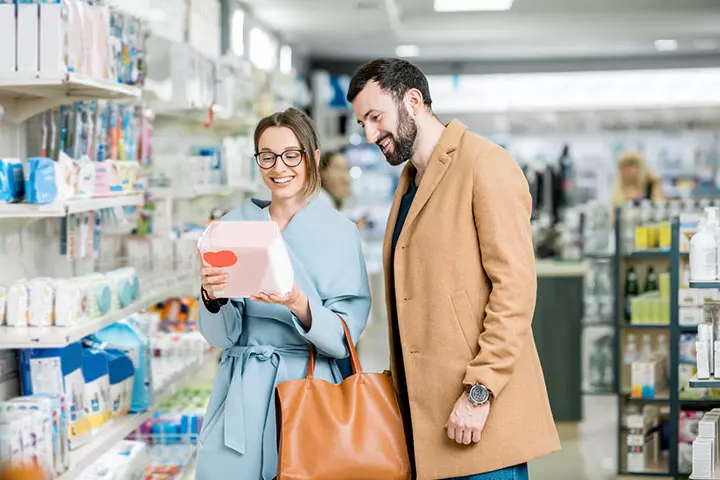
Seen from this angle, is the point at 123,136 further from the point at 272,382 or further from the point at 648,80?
the point at 648,80

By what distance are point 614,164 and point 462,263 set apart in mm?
10957

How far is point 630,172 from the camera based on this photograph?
9.37 meters

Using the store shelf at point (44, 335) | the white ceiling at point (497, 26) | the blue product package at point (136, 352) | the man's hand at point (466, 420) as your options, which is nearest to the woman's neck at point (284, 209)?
the man's hand at point (466, 420)

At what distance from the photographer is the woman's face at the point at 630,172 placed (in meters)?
9.35

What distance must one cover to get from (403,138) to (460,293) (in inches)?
16.8

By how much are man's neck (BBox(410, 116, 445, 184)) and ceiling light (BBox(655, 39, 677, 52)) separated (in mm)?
10350

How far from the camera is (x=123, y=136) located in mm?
4062

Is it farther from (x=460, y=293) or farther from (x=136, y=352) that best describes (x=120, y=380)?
(x=460, y=293)

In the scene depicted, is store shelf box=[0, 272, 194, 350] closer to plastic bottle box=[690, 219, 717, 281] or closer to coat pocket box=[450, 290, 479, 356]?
coat pocket box=[450, 290, 479, 356]

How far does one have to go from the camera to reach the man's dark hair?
242 cm

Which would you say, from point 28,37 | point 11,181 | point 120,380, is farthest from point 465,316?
point 120,380

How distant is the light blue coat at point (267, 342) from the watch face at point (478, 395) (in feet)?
1.21

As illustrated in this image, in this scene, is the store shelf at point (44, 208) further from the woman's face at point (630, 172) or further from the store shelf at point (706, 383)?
the woman's face at point (630, 172)

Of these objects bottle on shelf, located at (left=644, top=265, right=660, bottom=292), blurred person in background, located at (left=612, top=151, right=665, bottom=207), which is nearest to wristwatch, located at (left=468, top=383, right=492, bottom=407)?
bottle on shelf, located at (left=644, top=265, right=660, bottom=292)
